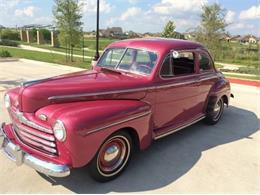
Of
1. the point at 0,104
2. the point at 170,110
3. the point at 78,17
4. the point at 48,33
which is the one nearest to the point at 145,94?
the point at 170,110

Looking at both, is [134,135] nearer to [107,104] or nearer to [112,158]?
[112,158]

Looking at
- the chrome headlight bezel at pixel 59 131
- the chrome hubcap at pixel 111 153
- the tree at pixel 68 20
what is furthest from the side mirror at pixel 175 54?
the tree at pixel 68 20

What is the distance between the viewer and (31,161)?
3.48 meters

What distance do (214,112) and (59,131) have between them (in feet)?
13.5

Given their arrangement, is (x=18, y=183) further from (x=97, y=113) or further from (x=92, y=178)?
(x=97, y=113)

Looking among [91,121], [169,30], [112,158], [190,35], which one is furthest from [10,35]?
[91,121]

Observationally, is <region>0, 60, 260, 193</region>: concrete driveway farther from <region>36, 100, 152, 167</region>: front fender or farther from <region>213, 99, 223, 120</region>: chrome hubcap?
<region>36, 100, 152, 167</region>: front fender

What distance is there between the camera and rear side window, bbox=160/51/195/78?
4.88m

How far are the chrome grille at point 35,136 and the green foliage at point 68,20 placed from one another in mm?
16196

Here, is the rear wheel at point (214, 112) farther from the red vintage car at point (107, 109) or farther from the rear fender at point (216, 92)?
the red vintage car at point (107, 109)

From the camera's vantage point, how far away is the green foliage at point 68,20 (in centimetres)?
1886

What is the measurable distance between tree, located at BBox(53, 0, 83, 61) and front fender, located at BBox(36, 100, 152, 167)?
16.2m

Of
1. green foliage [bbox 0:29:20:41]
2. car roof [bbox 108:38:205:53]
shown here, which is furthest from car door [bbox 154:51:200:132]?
green foliage [bbox 0:29:20:41]

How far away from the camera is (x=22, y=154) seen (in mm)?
3555
